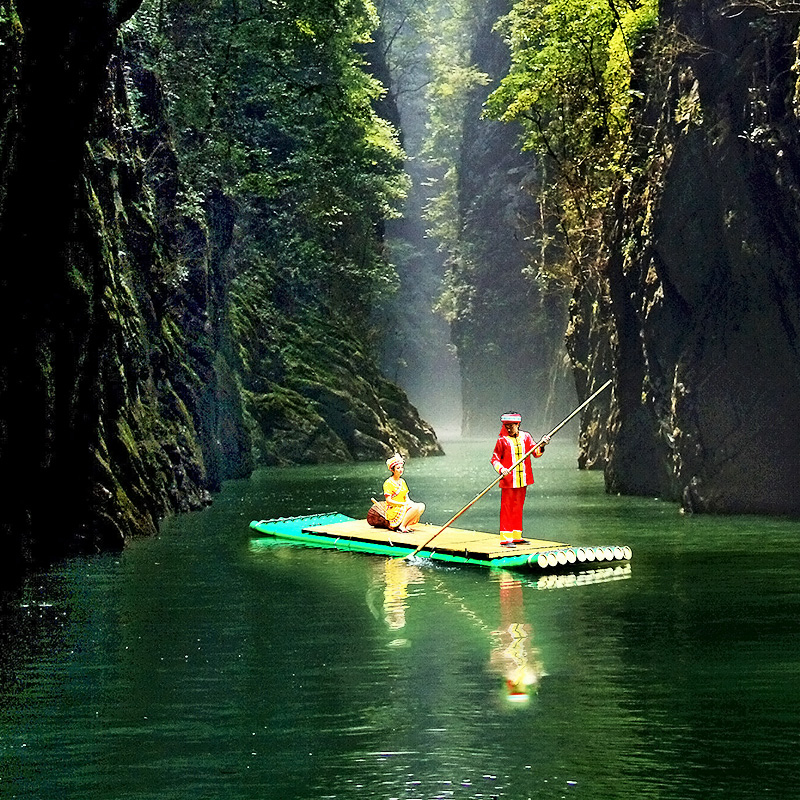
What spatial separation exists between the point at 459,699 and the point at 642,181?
23.7 metres

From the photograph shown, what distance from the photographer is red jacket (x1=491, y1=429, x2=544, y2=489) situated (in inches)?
839

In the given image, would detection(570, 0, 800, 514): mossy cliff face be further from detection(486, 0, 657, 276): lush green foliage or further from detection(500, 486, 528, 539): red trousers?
detection(500, 486, 528, 539): red trousers

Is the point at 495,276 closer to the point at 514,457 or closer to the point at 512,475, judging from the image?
the point at 514,457

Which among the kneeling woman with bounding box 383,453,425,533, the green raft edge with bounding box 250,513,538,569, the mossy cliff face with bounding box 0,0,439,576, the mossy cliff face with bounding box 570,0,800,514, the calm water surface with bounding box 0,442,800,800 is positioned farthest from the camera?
the mossy cliff face with bounding box 570,0,800,514

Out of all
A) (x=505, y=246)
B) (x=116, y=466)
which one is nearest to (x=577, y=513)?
(x=116, y=466)

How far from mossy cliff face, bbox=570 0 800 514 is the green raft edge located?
764 cm

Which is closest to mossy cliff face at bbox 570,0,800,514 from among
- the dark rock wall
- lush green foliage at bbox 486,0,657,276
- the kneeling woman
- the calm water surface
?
lush green foliage at bbox 486,0,657,276

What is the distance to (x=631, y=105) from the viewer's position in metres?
36.8

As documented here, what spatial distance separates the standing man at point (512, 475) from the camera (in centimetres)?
2130

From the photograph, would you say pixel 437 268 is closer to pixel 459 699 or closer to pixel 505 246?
pixel 505 246

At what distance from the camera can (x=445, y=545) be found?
2123 centimetres

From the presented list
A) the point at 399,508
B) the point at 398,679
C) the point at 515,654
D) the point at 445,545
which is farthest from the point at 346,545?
the point at 398,679

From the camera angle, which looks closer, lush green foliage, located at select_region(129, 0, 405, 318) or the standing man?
the standing man

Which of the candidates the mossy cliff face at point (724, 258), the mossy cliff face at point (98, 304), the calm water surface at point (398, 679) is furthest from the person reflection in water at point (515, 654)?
the mossy cliff face at point (724, 258)
